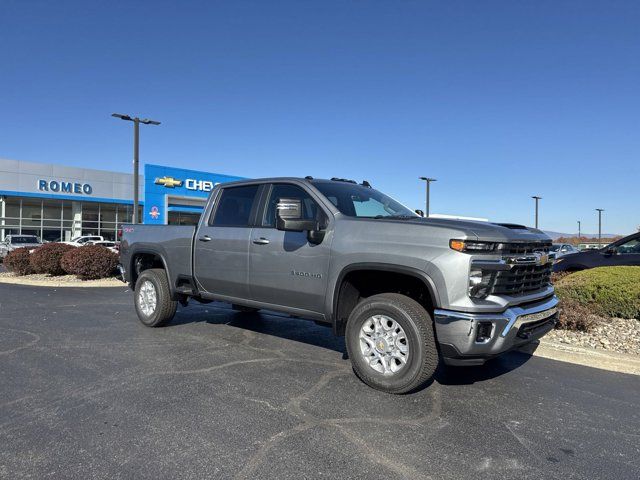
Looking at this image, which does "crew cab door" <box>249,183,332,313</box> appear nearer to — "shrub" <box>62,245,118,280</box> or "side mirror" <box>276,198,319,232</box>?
"side mirror" <box>276,198,319,232</box>

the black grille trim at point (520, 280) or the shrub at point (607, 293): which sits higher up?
the black grille trim at point (520, 280)

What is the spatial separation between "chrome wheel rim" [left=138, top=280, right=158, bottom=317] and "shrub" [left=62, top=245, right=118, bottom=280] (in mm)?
6870

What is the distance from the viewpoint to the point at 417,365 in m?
3.92

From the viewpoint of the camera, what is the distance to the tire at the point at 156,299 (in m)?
6.55

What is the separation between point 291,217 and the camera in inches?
177

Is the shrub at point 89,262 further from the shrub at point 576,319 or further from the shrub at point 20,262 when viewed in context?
the shrub at point 576,319

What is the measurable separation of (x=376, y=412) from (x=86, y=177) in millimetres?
34978

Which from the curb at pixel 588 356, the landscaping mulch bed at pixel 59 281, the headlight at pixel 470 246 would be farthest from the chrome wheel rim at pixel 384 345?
the landscaping mulch bed at pixel 59 281

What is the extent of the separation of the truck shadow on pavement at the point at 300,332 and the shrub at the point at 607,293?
2095mm

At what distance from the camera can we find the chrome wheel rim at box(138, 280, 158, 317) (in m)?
6.70

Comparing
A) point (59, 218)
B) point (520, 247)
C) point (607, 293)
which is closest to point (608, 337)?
point (607, 293)

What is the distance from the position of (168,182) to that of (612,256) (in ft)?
88.3

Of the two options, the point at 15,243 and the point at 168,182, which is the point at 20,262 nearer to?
the point at 15,243

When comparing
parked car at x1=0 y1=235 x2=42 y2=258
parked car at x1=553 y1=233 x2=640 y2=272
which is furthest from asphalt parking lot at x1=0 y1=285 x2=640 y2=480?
parked car at x1=0 y1=235 x2=42 y2=258
